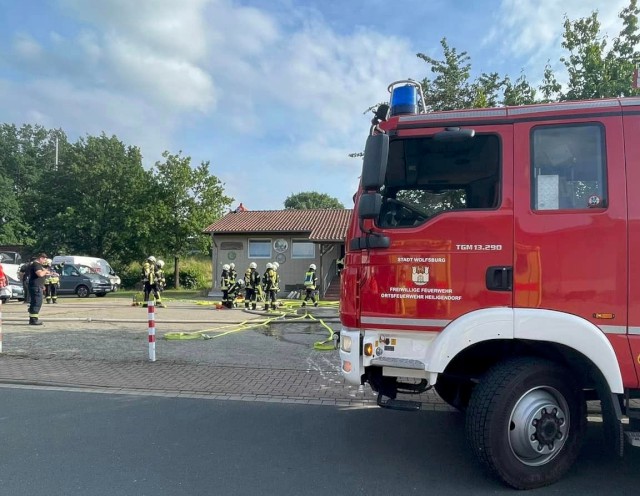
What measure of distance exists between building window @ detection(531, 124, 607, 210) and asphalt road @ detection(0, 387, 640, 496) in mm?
2096

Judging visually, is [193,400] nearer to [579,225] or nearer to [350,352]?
[350,352]

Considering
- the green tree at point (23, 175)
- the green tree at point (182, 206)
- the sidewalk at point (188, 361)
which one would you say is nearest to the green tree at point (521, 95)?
the sidewalk at point (188, 361)

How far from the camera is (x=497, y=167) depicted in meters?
3.67

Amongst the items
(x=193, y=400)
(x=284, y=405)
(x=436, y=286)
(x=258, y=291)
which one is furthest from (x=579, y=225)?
(x=258, y=291)

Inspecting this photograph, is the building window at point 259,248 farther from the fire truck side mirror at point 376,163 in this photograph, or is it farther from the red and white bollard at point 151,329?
the fire truck side mirror at point 376,163

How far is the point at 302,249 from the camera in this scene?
92.7 ft

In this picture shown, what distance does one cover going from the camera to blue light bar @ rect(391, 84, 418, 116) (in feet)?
13.6

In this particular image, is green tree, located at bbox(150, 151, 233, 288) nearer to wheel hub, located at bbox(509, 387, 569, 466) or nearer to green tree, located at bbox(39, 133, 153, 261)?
green tree, located at bbox(39, 133, 153, 261)

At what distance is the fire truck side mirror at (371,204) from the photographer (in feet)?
11.7

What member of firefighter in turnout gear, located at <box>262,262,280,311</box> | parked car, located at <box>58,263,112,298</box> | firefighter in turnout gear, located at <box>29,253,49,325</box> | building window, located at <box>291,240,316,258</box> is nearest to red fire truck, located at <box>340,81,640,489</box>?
firefighter in turnout gear, located at <box>29,253,49,325</box>

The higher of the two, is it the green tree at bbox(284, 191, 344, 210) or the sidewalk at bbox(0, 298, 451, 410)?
the green tree at bbox(284, 191, 344, 210)

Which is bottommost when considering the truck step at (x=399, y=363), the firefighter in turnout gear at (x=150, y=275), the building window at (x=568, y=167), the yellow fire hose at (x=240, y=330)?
the yellow fire hose at (x=240, y=330)

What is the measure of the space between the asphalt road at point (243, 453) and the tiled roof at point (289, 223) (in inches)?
781

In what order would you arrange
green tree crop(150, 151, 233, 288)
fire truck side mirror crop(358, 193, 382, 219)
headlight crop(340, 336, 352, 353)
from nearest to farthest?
fire truck side mirror crop(358, 193, 382, 219), headlight crop(340, 336, 352, 353), green tree crop(150, 151, 233, 288)
